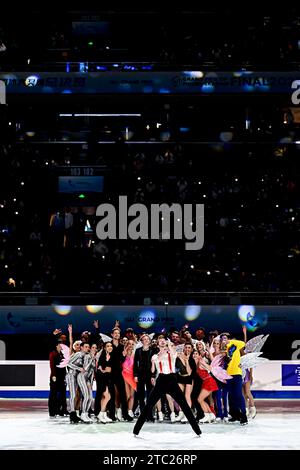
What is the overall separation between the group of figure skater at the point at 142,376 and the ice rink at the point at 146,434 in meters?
0.26

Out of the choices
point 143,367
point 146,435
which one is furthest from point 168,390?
point 143,367

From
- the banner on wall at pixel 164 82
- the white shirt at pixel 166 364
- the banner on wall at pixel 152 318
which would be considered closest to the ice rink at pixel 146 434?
the white shirt at pixel 166 364

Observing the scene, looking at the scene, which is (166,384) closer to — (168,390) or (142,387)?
(168,390)

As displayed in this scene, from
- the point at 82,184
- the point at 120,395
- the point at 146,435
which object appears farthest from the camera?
the point at 82,184

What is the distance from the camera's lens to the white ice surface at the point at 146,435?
8688 mm

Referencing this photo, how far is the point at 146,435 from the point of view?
942 cm

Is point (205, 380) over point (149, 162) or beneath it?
beneath

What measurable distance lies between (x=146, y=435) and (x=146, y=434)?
0.09m

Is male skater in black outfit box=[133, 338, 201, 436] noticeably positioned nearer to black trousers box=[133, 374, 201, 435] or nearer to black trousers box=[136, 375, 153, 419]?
black trousers box=[133, 374, 201, 435]

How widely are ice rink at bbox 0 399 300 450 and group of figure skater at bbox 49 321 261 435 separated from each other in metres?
0.26
